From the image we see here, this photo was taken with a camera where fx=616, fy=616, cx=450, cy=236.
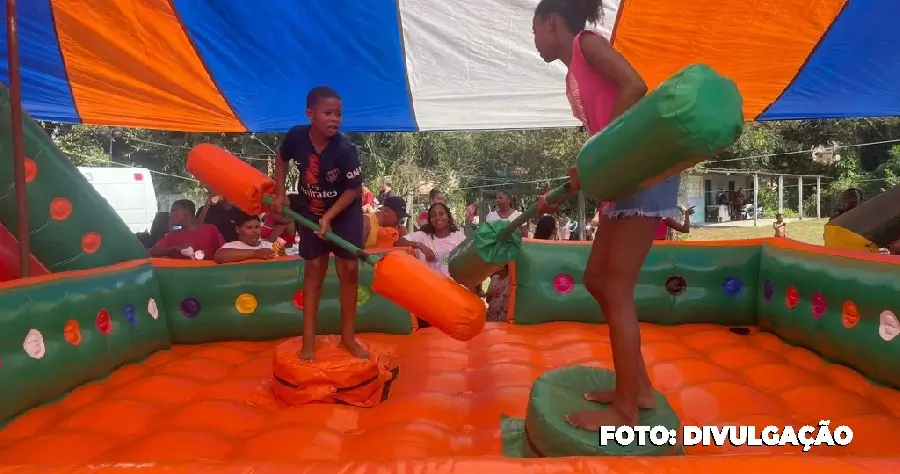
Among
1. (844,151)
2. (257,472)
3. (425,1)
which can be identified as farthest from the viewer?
(844,151)

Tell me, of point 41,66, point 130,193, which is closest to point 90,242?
point 41,66

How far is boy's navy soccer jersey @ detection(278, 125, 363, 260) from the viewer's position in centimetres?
243

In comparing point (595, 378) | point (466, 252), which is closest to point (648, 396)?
point (595, 378)

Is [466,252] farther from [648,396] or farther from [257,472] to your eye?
[257,472]

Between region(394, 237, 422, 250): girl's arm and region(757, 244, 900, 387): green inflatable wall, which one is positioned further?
region(394, 237, 422, 250): girl's arm

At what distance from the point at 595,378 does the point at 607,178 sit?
88cm

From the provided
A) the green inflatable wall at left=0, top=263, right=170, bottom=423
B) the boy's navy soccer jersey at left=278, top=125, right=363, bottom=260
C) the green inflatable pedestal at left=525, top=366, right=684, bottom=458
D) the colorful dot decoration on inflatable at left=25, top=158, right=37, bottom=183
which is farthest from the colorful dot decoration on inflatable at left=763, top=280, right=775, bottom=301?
the colorful dot decoration on inflatable at left=25, top=158, right=37, bottom=183

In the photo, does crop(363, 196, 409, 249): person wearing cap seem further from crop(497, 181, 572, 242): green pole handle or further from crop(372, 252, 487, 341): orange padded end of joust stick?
crop(497, 181, 572, 242): green pole handle

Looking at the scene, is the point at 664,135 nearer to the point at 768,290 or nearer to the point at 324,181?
the point at 324,181

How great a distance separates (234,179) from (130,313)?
0.91 m

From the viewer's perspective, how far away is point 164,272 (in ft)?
10.3

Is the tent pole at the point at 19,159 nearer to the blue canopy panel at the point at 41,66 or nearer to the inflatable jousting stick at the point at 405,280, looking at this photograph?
the inflatable jousting stick at the point at 405,280

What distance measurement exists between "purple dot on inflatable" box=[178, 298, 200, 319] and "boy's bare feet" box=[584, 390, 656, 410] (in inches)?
81.2

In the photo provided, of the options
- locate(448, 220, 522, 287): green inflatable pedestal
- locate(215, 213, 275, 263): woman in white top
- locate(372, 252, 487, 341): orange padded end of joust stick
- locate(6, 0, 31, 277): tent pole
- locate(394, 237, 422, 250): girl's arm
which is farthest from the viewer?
locate(394, 237, 422, 250): girl's arm
